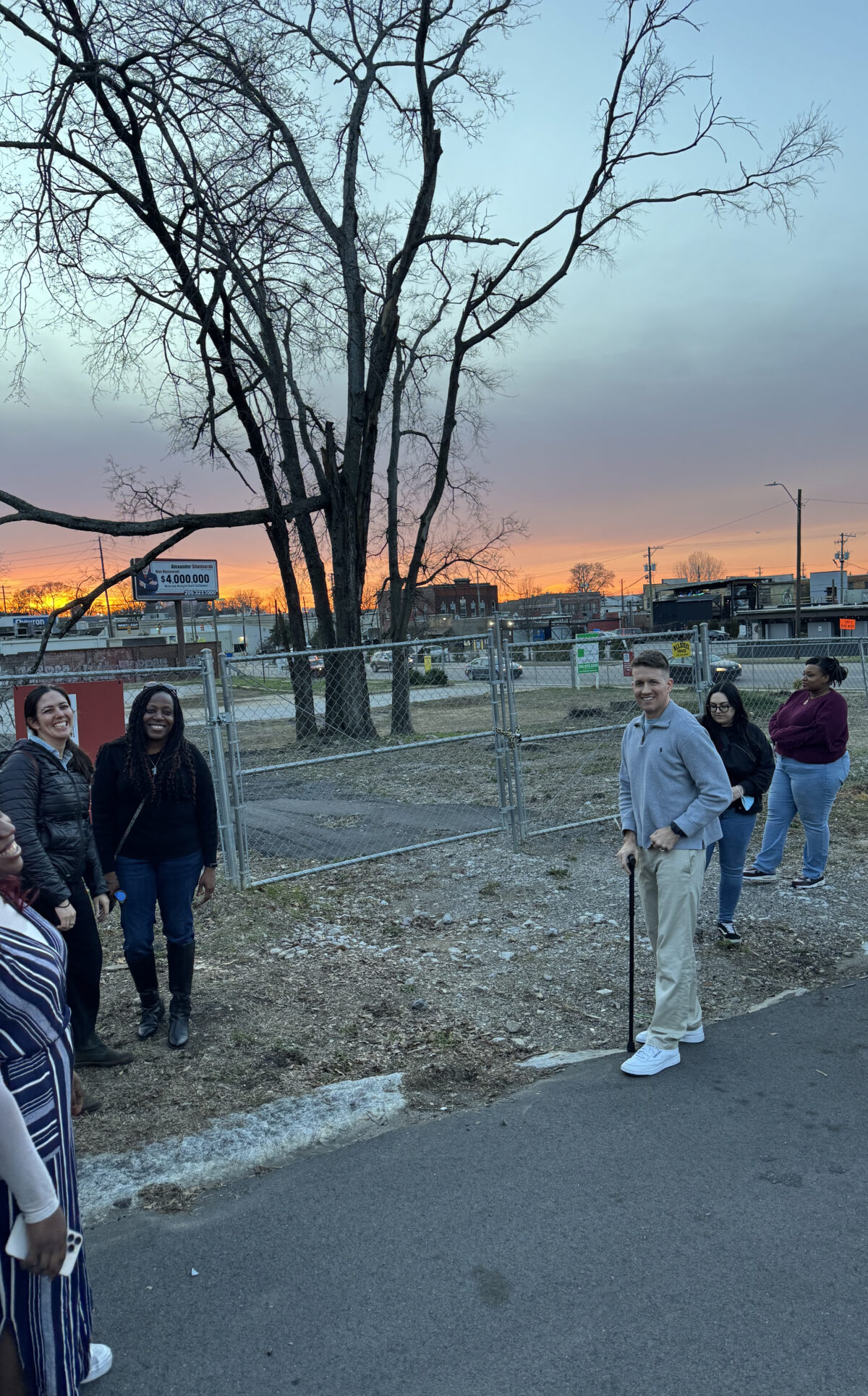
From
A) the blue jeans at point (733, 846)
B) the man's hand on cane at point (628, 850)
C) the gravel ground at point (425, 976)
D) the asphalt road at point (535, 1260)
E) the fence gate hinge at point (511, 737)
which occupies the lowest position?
the gravel ground at point (425, 976)

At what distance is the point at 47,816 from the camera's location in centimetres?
412

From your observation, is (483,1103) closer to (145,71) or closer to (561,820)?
(561,820)

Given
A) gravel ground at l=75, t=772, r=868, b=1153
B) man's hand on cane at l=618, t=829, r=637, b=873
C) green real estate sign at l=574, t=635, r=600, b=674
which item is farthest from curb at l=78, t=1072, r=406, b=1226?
green real estate sign at l=574, t=635, r=600, b=674

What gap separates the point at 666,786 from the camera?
4.25 metres

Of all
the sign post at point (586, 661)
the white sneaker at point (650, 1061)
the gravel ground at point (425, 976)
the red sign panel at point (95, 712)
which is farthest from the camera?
the sign post at point (586, 661)

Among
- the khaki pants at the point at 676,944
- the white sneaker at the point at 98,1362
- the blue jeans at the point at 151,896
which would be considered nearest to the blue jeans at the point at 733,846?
the khaki pants at the point at 676,944

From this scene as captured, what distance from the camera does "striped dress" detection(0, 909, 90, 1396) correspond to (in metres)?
1.91

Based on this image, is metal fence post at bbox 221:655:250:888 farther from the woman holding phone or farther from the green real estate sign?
the green real estate sign

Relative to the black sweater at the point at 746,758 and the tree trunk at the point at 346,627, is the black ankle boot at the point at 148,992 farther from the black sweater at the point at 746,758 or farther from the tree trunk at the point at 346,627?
the tree trunk at the point at 346,627

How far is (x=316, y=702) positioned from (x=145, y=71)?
44.1 ft

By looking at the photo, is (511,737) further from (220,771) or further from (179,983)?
(179,983)

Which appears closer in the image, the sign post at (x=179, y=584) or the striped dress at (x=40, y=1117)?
the striped dress at (x=40, y=1117)

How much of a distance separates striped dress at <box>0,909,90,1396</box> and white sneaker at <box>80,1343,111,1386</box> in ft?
1.15

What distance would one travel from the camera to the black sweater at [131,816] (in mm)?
Answer: 4504
